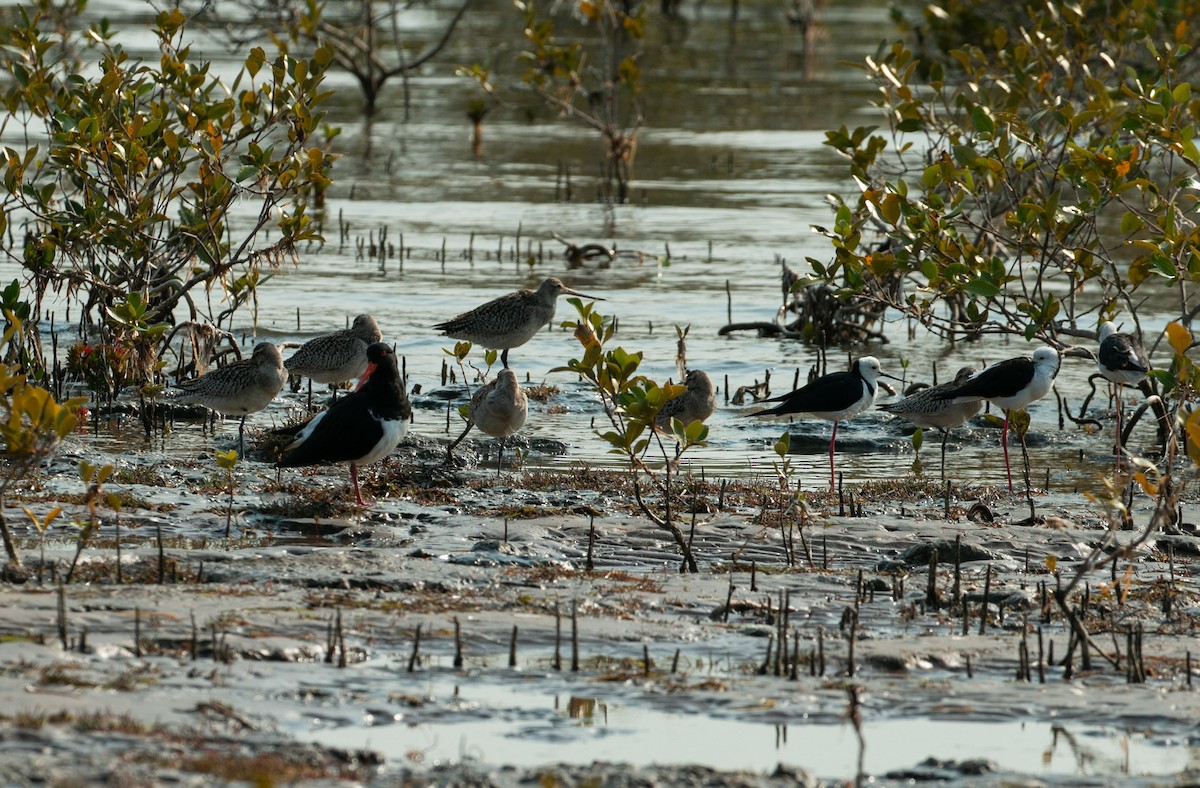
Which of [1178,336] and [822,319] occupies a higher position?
[822,319]

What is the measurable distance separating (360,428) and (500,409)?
1.73 meters

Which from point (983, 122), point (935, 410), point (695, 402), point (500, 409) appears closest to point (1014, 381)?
point (935, 410)

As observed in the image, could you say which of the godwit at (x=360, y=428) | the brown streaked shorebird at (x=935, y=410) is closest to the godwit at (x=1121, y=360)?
the brown streaked shorebird at (x=935, y=410)

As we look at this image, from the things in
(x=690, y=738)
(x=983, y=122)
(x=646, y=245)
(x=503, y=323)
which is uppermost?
(x=983, y=122)

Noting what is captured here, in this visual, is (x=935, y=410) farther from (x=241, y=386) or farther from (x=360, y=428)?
(x=241, y=386)

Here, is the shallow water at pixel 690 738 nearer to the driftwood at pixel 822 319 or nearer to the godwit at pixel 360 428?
the godwit at pixel 360 428

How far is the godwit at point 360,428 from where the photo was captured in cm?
975

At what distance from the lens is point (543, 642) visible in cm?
712

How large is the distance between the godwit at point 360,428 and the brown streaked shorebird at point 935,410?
172 inches

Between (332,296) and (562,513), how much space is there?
9.23m

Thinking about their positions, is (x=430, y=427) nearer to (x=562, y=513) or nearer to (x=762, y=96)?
(x=562, y=513)

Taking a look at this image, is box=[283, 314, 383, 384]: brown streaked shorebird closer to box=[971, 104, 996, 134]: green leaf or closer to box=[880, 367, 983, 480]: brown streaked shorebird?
box=[880, 367, 983, 480]: brown streaked shorebird

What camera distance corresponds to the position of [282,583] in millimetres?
7789

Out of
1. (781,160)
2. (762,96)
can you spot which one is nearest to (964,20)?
(781,160)
